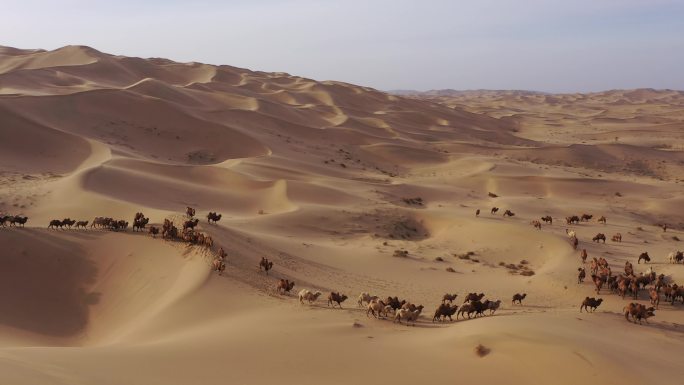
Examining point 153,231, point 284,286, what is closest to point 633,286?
point 284,286

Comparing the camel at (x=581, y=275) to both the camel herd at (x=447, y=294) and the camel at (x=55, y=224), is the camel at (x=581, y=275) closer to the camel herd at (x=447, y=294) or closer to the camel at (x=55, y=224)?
the camel herd at (x=447, y=294)

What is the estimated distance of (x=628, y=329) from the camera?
23.4 feet

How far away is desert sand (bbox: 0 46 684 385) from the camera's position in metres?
5.53

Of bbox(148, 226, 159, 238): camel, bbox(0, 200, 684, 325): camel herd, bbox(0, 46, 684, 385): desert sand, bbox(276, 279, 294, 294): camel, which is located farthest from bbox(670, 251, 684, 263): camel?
bbox(148, 226, 159, 238): camel

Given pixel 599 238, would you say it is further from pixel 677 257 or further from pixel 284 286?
pixel 284 286

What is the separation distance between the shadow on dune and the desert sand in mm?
31

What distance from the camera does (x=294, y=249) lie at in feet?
37.0

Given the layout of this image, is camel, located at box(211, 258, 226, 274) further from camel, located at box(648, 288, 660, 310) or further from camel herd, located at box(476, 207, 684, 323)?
camel, located at box(648, 288, 660, 310)

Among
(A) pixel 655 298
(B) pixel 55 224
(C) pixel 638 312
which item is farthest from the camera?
(B) pixel 55 224

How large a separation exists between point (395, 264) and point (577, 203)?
36.6 ft

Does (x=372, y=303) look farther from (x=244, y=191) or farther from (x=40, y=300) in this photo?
(x=244, y=191)

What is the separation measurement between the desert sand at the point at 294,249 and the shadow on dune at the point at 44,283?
3 cm

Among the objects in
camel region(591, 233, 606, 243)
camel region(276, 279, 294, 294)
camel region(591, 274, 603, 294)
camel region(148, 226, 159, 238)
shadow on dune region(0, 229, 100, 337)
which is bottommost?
shadow on dune region(0, 229, 100, 337)

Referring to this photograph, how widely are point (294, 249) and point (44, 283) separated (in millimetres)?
4366
